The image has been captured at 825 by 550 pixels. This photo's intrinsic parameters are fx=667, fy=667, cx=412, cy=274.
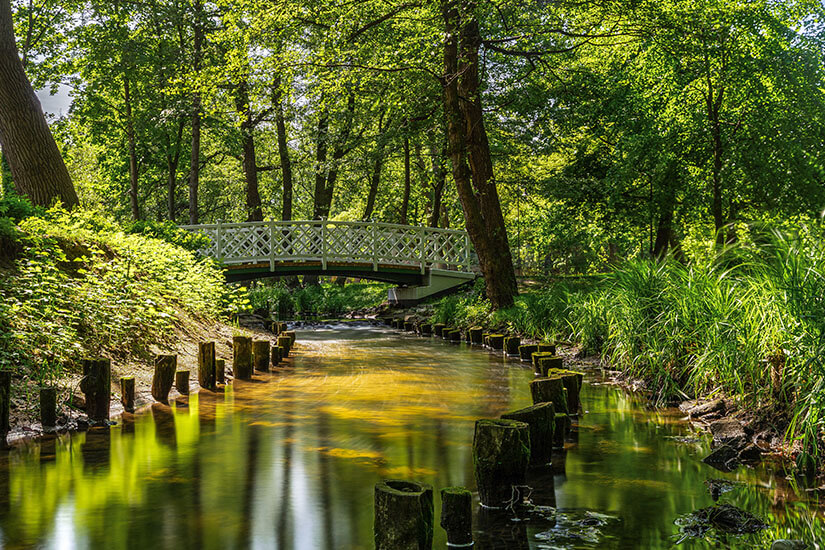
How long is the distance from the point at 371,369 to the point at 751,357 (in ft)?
20.2

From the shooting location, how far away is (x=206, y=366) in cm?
787

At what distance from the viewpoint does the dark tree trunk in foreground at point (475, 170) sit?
45.2 ft

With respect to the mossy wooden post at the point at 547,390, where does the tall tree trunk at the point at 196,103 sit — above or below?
above

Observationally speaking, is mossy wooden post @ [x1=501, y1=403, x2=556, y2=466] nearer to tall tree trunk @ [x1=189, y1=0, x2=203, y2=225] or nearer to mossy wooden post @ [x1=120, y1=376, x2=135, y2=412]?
mossy wooden post @ [x1=120, y1=376, x2=135, y2=412]

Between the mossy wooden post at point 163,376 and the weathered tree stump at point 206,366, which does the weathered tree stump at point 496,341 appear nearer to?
the weathered tree stump at point 206,366

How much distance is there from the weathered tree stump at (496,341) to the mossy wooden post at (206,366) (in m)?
5.98

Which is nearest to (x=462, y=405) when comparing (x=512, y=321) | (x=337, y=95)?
(x=512, y=321)

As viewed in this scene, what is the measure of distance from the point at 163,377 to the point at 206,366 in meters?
0.99

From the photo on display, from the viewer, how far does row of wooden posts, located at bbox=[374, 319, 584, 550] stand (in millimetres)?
2848

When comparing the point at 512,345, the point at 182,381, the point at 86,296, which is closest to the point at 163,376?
the point at 182,381

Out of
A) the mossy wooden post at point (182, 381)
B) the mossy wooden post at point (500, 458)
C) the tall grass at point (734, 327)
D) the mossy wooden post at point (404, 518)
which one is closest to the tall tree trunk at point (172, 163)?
the mossy wooden post at point (182, 381)

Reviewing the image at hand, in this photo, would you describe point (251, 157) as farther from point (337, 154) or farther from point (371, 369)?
point (371, 369)

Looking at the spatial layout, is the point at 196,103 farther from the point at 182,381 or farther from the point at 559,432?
the point at 559,432

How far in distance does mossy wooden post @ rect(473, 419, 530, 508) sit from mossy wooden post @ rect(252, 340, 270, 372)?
6222 millimetres
